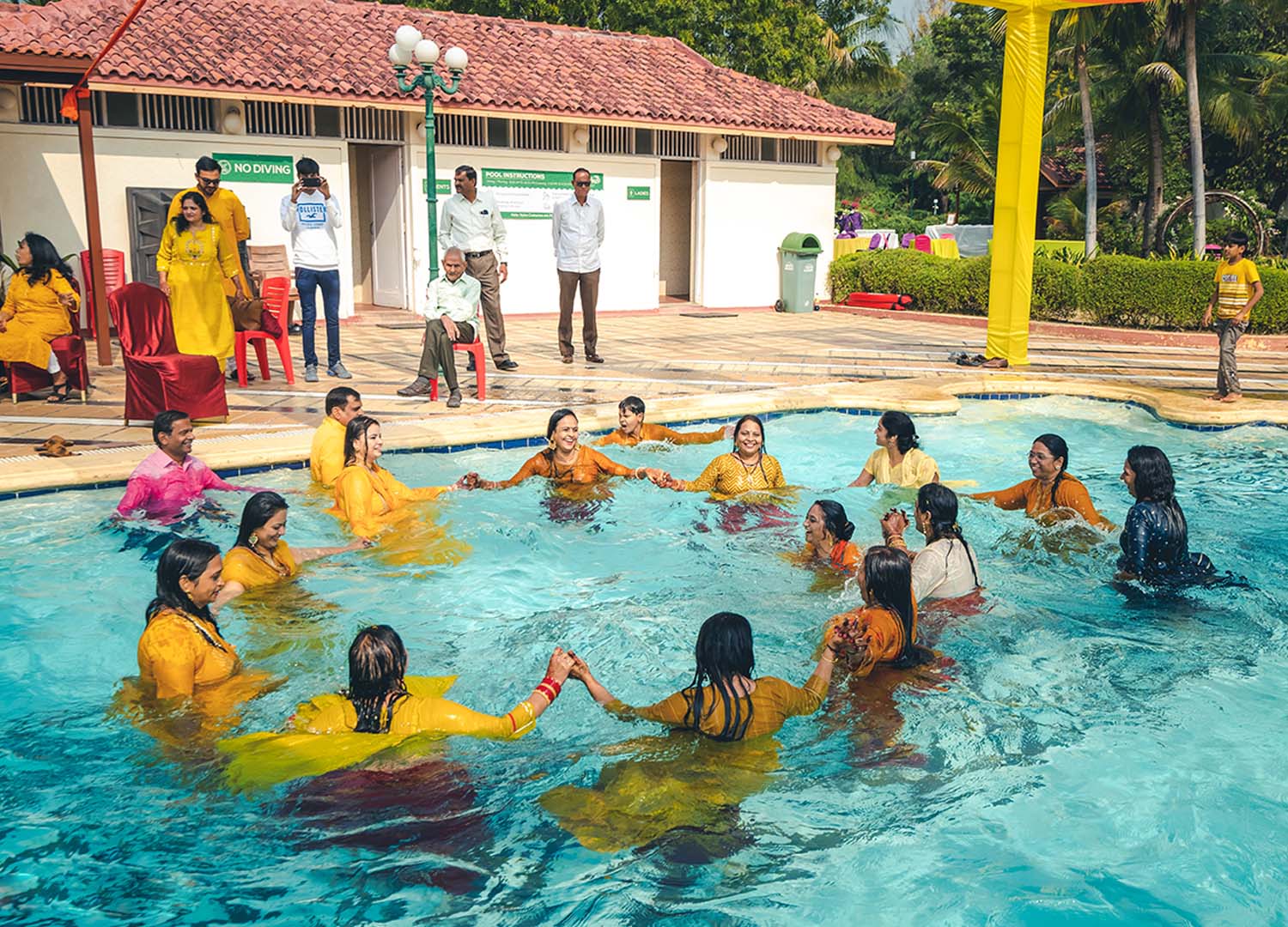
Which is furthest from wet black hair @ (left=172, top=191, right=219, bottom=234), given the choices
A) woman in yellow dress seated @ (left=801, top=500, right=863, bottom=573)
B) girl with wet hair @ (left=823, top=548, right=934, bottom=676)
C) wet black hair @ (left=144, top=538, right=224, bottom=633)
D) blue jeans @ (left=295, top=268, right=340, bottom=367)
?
girl with wet hair @ (left=823, top=548, right=934, bottom=676)

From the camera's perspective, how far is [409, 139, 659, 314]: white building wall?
18.4 m

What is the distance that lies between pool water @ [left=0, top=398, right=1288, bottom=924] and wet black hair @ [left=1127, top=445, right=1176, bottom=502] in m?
0.59

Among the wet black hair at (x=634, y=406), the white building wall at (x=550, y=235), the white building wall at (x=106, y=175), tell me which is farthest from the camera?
the white building wall at (x=550, y=235)

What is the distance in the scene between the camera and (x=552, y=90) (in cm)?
1927

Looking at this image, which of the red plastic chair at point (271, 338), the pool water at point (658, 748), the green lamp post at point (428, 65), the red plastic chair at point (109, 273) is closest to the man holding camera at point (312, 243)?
the red plastic chair at point (271, 338)

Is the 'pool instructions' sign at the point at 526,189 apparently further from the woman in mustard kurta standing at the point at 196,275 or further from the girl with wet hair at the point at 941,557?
the girl with wet hair at the point at 941,557

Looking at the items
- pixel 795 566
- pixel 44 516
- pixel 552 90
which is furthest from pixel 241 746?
pixel 552 90

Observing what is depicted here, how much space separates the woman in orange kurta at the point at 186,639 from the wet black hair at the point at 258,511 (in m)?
1.01

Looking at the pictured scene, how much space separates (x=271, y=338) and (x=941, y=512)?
8251mm

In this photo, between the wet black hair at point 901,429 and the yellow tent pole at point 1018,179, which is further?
the yellow tent pole at point 1018,179

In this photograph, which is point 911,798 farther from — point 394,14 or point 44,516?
point 394,14

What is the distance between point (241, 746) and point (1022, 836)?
3182mm

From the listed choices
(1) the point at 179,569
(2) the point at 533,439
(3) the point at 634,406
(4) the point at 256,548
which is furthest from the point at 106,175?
(1) the point at 179,569

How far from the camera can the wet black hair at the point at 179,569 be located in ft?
15.3
